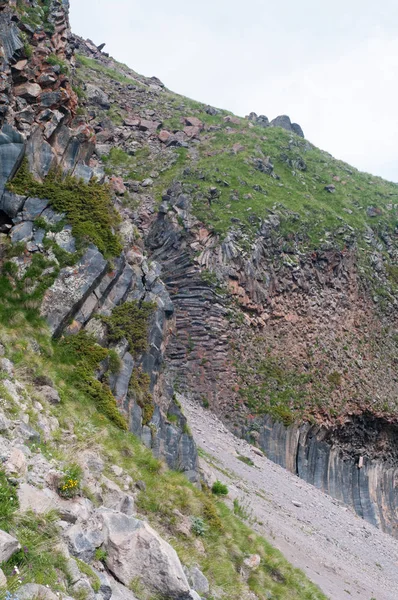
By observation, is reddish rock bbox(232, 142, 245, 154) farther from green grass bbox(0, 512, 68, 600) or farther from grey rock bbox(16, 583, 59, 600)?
grey rock bbox(16, 583, 59, 600)

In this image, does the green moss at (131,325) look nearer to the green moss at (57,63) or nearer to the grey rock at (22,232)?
the grey rock at (22,232)

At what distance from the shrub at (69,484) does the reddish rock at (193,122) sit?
61179 mm

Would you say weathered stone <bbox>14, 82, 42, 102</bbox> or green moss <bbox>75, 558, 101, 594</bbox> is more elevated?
weathered stone <bbox>14, 82, 42, 102</bbox>

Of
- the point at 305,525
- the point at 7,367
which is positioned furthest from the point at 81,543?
the point at 305,525

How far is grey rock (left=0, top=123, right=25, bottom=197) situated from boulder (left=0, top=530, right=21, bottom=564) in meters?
13.7

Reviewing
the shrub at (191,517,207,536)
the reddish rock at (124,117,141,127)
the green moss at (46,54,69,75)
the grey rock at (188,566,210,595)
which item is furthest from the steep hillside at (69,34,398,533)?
the grey rock at (188,566,210,595)

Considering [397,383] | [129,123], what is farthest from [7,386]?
[129,123]

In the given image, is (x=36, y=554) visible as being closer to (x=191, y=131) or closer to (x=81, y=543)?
(x=81, y=543)

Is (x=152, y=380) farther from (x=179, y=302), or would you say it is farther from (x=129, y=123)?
(x=129, y=123)

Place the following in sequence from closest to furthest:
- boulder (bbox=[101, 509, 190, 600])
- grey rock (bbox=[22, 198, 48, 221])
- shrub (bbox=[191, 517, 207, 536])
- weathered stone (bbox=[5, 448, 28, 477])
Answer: weathered stone (bbox=[5, 448, 28, 477]) → boulder (bbox=[101, 509, 190, 600]) → shrub (bbox=[191, 517, 207, 536]) → grey rock (bbox=[22, 198, 48, 221])

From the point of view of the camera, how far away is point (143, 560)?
7844 millimetres

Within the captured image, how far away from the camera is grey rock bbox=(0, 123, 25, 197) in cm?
1708

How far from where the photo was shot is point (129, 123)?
61.8 m

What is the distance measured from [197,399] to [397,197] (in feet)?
151
